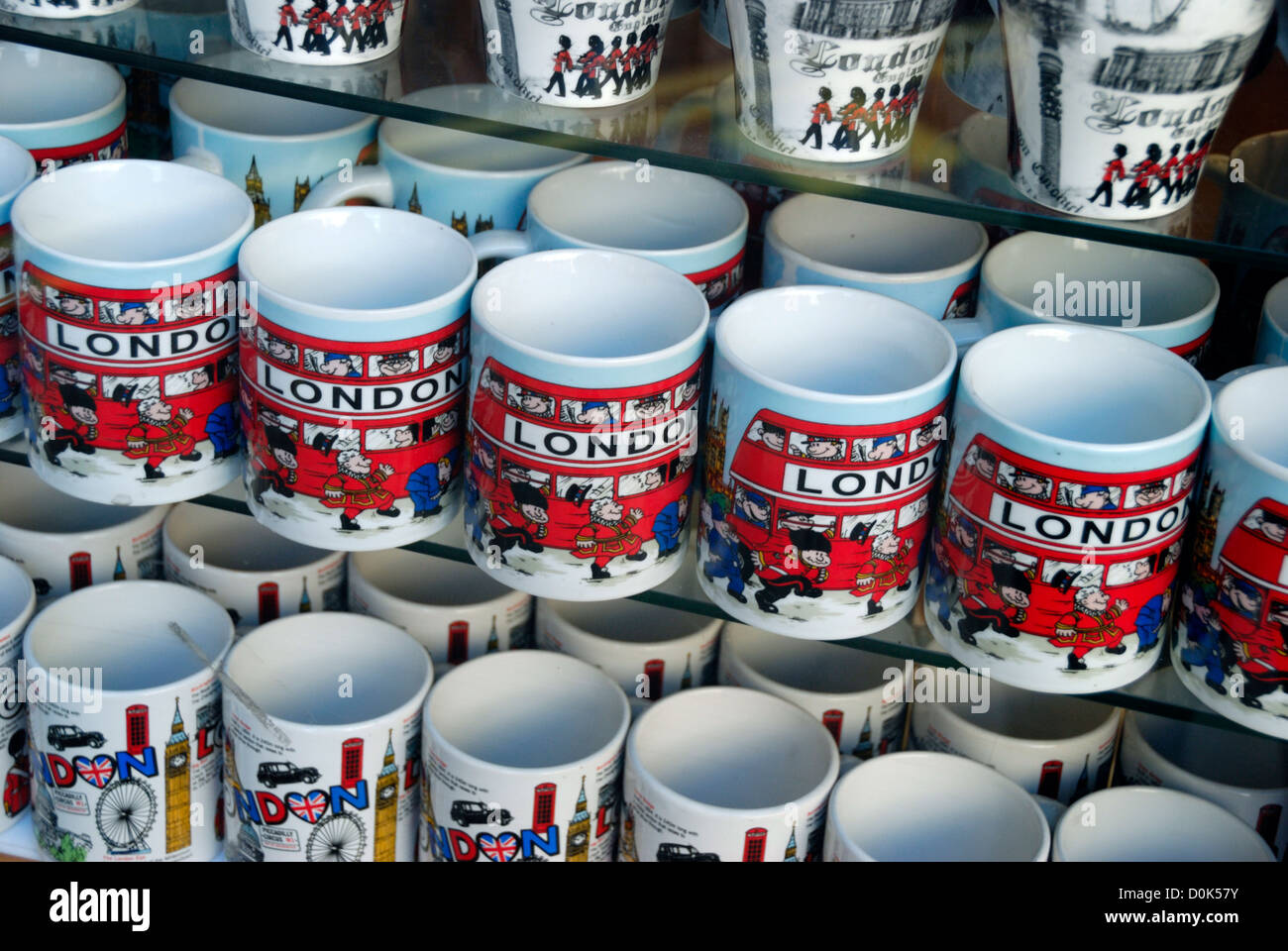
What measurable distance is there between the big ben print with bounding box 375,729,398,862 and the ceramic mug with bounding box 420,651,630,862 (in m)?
0.02

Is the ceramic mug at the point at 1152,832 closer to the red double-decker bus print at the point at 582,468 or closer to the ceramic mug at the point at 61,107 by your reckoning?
the red double-decker bus print at the point at 582,468

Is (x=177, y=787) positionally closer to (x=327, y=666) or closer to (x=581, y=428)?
(x=327, y=666)

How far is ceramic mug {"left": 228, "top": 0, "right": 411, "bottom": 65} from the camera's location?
1.02 m

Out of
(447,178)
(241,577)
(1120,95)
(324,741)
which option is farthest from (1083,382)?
(241,577)

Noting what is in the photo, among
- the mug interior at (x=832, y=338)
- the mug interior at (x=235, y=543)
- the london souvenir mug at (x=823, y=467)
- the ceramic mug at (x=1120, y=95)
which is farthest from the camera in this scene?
the mug interior at (x=235, y=543)

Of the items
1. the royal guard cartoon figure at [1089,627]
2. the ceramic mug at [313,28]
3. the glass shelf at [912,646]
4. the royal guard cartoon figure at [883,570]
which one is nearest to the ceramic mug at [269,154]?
the ceramic mug at [313,28]

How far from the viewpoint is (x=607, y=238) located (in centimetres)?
119

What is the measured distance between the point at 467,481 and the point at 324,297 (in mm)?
201

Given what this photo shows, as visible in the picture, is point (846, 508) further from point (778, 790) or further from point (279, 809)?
point (279, 809)

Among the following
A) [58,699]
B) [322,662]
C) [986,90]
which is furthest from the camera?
[322,662]

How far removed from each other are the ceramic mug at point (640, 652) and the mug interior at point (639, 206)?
0.34m

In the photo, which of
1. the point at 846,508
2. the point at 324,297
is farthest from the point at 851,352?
the point at 324,297

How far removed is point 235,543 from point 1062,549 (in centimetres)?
85

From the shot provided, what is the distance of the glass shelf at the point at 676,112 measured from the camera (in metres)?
0.93
